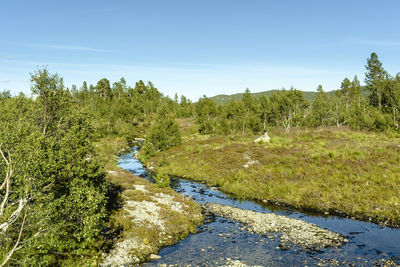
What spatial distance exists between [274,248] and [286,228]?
3.91 metres

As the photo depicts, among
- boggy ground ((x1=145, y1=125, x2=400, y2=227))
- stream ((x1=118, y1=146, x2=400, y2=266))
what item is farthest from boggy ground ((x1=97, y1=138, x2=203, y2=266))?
boggy ground ((x1=145, y1=125, x2=400, y2=227))

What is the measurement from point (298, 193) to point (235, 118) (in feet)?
182

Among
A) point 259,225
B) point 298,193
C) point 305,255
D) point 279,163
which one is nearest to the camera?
point 305,255

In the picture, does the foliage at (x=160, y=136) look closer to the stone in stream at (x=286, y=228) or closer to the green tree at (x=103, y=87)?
the stone in stream at (x=286, y=228)

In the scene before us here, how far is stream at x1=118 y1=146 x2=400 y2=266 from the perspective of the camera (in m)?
16.2

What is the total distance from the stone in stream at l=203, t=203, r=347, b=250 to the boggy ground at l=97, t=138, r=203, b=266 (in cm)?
368

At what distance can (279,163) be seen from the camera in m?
39.2

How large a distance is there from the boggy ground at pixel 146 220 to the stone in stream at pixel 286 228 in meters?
3.68

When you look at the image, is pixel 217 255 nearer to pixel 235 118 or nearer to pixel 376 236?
pixel 376 236

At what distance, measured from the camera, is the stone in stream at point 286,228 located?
18655 mm

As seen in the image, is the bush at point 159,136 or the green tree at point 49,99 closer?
the green tree at point 49,99

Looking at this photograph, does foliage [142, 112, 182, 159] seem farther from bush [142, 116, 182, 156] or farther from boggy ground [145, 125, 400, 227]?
boggy ground [145, 125, 400, 227]

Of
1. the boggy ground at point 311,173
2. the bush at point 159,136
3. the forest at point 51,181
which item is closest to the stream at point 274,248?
the boggy ground at point 311,173

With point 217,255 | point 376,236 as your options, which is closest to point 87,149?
point 217,255
